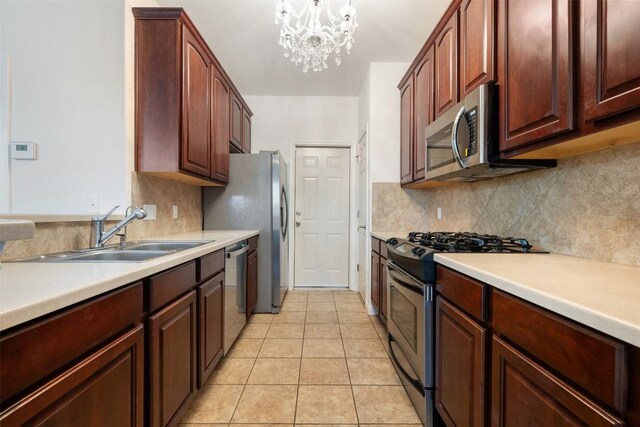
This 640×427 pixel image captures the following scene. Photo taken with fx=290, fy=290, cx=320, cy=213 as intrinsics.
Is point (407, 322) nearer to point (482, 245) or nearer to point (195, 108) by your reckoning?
point (482, 245)

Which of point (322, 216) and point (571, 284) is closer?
point (571, 284)

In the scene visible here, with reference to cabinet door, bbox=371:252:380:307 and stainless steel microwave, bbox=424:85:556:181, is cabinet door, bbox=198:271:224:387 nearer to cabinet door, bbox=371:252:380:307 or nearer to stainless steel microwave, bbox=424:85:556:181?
cabinet door, bbox=371:252:380:307

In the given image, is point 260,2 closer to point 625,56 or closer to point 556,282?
point 625,56

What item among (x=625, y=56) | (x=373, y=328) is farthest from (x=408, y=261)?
(x=373, y=328)

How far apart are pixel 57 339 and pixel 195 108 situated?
1.81 metres

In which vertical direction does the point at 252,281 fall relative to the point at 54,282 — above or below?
below

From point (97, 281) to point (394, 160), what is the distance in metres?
2.82

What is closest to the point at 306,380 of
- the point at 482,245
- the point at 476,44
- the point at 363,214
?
the point at 482,245

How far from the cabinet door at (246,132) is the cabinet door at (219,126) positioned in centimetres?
63

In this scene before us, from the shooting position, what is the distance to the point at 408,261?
5.24 ft

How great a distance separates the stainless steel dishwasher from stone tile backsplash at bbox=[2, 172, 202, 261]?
0.59 metres

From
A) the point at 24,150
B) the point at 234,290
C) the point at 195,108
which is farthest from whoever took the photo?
the point at 234,290

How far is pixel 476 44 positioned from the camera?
157cm

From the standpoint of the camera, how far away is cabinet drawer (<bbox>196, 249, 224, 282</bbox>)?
1559 millimetres
